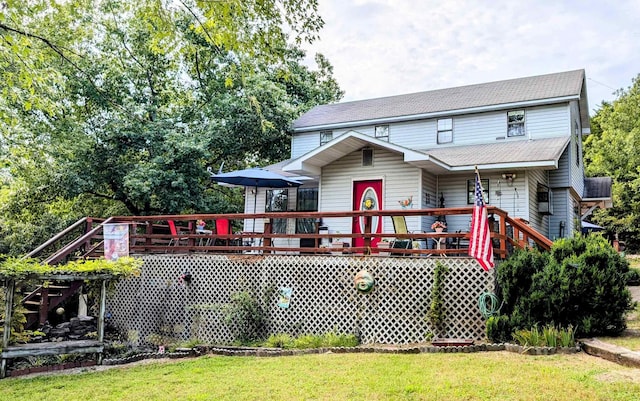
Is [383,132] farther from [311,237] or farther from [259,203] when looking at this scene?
[311,237]

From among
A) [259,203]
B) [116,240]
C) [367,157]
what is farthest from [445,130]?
[116,240]

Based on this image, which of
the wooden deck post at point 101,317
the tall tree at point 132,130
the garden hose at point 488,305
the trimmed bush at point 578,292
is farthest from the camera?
the tall tree at point 132,130

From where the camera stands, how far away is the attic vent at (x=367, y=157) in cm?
1242

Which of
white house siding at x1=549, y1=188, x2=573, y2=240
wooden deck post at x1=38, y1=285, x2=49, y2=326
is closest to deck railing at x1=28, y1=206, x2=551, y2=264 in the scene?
wooden deck post at x1=38, y1=285, x2=49, y2=326

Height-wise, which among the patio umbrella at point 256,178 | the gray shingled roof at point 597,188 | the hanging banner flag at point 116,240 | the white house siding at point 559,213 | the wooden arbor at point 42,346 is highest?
the gray shingled roof at point 597,188

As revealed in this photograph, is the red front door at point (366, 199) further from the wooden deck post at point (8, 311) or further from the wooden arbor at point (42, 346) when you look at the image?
the wooden deck post at point (8, 311)

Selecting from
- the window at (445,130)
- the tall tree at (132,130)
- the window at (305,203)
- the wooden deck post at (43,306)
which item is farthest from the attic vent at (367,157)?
the wooden deck post at (43,306)

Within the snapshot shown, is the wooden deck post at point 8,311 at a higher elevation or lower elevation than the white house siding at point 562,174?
lower

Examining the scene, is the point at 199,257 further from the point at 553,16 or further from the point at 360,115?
the point at 553,16

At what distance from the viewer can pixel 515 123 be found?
14.0m

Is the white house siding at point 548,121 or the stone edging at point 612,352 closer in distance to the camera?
the stone edging at point 612,352

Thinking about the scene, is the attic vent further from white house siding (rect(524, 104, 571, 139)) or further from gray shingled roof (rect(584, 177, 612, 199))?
gray shingled roof (rect(584, 177, 612, 199))

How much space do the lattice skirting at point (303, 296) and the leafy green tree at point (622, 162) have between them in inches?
902

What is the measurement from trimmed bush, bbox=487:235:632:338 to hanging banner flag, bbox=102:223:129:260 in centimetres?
768
